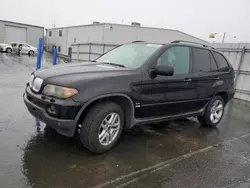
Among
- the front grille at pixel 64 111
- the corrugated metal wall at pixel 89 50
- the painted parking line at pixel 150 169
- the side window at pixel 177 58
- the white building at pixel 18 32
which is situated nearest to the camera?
the painted parking line at pixel 150 169

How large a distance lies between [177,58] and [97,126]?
2064mm

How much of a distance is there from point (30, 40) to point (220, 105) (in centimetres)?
3639

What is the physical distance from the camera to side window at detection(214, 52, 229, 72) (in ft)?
16.3

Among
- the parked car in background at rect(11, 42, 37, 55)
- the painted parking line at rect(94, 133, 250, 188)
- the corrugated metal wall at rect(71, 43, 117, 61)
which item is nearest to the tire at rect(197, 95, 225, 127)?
the painted parking line at rect(94, 133, 250, 188)

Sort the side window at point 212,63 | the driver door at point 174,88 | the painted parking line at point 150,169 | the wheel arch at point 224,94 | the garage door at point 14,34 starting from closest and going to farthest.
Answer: the painted parking line at point 150,169, the driver door at point 174,88, the side window at point 212,63, the wheel arch at point 224,94, the garage door at point 14,34

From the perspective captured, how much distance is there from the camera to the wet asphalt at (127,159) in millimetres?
2661

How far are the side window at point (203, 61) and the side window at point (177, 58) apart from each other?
0.77 ft

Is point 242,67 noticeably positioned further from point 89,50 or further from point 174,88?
point 89,50

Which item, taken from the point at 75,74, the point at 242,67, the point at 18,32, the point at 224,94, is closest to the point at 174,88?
the point at 75,74

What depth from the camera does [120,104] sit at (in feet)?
11.2

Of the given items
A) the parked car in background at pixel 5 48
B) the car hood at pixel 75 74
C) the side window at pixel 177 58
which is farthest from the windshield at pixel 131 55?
the parked car in background at pixel 5 48

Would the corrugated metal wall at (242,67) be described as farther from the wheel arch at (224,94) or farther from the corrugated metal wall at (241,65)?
the wheel arch at (224,94)

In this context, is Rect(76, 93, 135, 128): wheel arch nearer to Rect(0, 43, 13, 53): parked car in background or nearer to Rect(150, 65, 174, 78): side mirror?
Rect(150, 65, 174, 78): side mirror

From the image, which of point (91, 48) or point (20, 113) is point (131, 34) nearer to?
point (91, 48)
